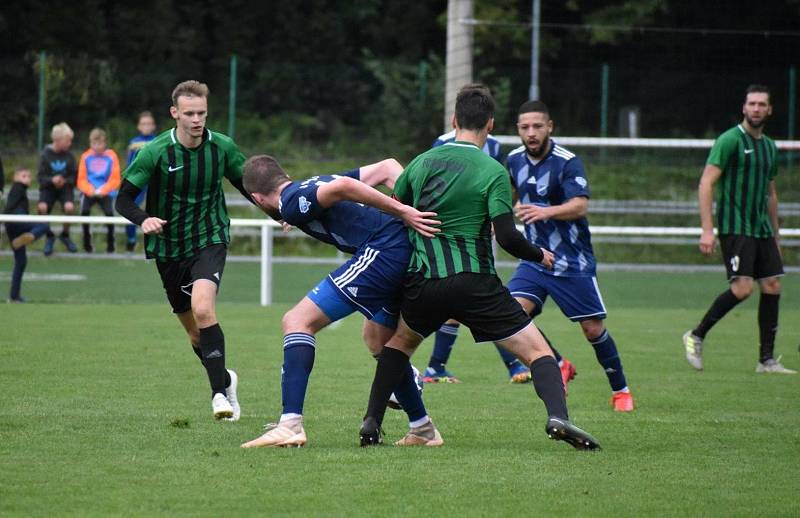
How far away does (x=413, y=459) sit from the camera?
20.3 ft

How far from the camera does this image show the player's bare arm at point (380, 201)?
6133 millimetres

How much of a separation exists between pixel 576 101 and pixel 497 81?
1.83 m

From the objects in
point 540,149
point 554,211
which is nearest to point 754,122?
point 540,149

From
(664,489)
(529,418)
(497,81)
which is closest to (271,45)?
(497,81)

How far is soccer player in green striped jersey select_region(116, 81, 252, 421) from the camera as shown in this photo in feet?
25.0

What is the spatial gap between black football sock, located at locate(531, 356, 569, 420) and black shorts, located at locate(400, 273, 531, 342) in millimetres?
215

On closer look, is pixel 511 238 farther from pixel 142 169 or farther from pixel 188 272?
pixel 142 169

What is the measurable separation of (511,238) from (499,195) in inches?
8.4

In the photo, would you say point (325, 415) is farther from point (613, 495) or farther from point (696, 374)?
point (696, 374)

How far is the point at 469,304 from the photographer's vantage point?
629 cm

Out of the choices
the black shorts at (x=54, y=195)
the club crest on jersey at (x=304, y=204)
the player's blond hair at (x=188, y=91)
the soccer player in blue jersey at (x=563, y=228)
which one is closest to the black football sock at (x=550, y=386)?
the club crest on jersey at (x=304, y=204)

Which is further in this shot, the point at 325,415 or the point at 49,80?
the point at 49,80

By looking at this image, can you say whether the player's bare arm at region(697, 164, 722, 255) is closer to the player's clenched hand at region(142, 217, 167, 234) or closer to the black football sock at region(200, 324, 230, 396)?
the black football sock at region(200, 324, 230, 396)

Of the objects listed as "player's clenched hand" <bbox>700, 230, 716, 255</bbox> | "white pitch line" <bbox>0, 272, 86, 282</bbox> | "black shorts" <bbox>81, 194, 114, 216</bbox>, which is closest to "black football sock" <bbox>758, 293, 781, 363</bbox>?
"player's clenched hand" <bbox>700, 230, 716, 255</bbox>
